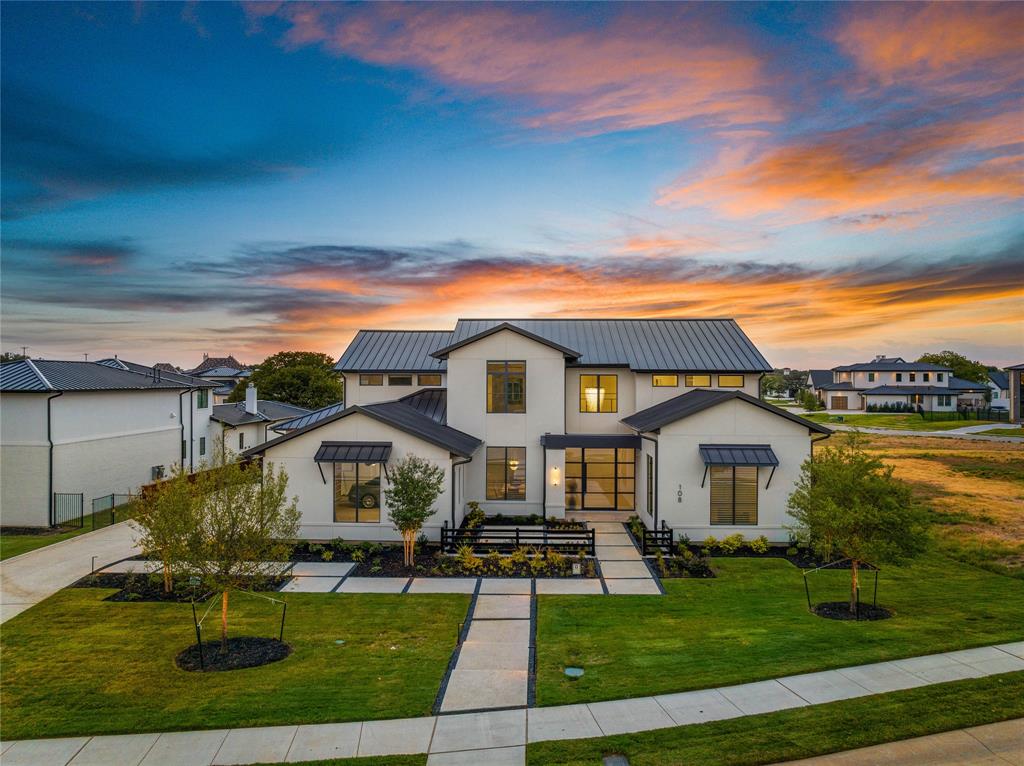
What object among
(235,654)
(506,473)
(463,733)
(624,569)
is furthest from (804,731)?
(506,473)

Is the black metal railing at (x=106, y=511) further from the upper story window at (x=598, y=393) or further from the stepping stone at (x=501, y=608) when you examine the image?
the upper story window at (x=598, y=393)

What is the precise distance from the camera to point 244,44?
728 inches

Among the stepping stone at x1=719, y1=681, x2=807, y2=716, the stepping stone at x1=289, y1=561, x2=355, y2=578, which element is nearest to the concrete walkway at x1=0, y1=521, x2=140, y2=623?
the stepping stone at x1=289, y1=561, x2=355, y2=578

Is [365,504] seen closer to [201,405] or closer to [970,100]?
[201,405]

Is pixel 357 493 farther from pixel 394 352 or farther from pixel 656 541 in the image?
pixel 394 352

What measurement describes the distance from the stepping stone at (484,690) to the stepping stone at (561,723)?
1.72 feet

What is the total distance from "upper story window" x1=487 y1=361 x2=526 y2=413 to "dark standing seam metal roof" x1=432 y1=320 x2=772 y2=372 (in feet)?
6.66

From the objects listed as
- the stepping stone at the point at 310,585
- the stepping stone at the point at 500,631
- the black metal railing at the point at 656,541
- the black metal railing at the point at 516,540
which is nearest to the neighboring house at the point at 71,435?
the stepping stone at the point at 310,585

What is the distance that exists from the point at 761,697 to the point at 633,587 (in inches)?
257

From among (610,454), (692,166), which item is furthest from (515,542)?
(692,166)

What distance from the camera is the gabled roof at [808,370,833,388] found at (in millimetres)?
117637

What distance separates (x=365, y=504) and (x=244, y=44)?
54.6 ft

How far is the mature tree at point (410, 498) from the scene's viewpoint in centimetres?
1788

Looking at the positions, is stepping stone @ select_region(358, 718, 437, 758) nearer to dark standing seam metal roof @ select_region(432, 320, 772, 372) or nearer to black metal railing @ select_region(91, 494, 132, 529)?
dark standing seam metal roof @ select_region(432, 320, 772, 372)
